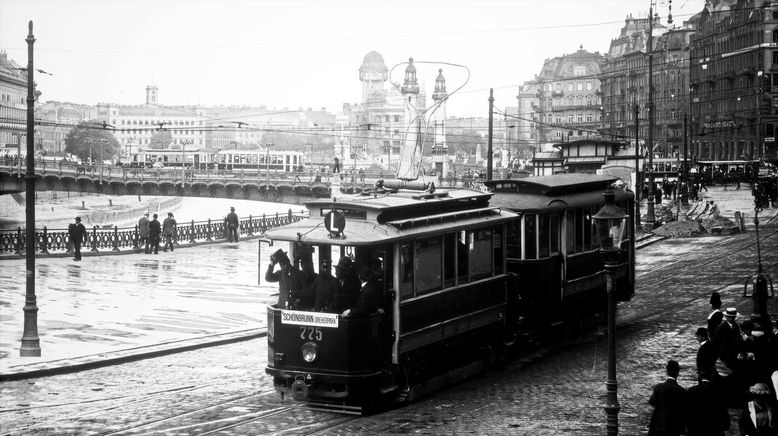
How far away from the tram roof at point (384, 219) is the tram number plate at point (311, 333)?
1314 millimetres

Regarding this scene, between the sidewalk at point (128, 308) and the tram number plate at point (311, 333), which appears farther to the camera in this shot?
the sidewalk at point (128, 308)

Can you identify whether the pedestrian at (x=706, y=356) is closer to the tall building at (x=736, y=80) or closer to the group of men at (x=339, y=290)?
the group of men at (x=339, y=290)

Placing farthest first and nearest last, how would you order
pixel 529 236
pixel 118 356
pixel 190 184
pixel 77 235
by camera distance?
pixel 190 184 → pixel 77 235 → pixel 118 356 → pixel 529 236

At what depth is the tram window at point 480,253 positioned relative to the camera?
1883 cm

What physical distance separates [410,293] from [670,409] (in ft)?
15.8

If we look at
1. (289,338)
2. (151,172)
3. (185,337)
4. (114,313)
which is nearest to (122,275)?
(114,313)

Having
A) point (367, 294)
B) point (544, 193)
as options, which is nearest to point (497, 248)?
point (544, 193)

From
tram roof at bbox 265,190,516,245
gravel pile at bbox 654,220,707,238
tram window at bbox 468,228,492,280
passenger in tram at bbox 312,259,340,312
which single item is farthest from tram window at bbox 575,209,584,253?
gravel pile at bbox 654,220,707,238

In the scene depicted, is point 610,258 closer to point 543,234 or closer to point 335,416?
point 335,416

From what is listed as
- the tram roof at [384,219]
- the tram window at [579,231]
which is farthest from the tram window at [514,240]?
the tram roof at [384,219]

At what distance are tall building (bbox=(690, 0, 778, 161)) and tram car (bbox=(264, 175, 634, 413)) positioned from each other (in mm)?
77969

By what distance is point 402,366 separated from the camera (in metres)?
16.8

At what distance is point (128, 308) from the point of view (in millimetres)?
29281

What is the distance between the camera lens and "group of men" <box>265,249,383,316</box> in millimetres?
16109
